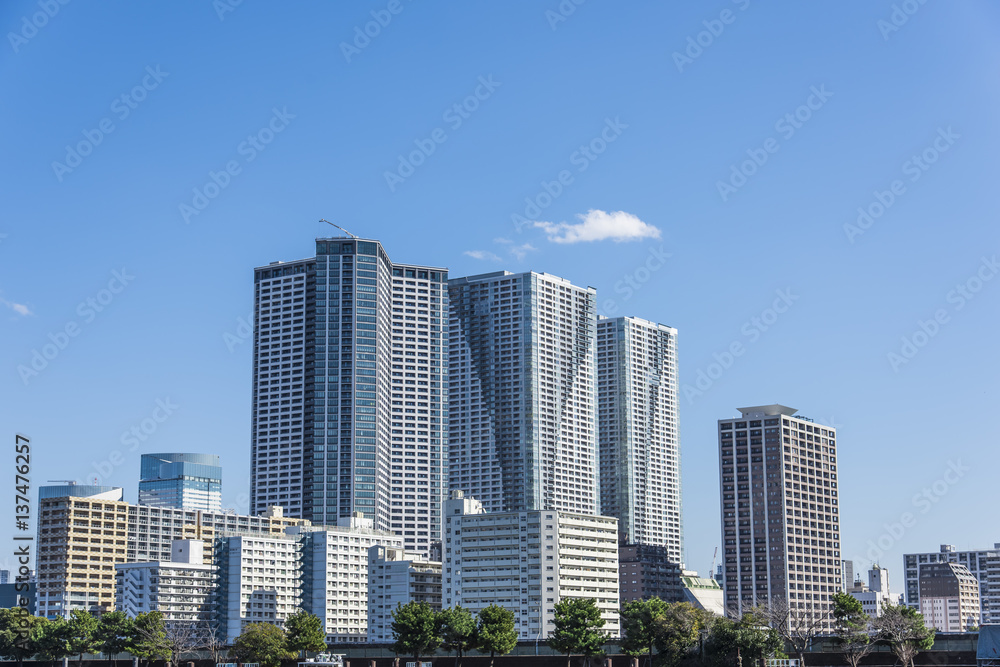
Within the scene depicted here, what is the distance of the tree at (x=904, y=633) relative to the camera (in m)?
151

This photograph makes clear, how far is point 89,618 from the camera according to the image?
19112 centimetres

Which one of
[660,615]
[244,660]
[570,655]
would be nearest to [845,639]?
[660,615]

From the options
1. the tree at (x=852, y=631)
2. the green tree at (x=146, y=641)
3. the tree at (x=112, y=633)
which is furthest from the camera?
the tree at (x=112, y=633)

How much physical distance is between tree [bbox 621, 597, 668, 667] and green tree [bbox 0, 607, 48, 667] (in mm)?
89717

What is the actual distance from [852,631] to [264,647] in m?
78.1

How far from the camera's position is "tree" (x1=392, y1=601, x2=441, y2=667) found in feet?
557

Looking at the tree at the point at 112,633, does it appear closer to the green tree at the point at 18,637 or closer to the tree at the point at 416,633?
the green tree at the point at 18,637

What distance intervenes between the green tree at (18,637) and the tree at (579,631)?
80477 millimetres

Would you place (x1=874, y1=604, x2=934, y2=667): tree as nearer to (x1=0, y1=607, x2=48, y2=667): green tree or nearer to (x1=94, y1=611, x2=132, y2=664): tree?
(x1=94, y1=611, x2=132, y2=664): tree

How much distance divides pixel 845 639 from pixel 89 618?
363 ft

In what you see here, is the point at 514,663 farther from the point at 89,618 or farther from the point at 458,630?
the point at 89,618

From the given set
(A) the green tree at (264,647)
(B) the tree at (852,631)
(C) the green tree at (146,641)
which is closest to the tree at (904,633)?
(B) the tree at (852,631)

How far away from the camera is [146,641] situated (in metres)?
184

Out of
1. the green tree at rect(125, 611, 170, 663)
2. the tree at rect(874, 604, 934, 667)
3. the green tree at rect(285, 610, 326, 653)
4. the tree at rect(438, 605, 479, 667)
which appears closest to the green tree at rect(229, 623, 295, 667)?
the green tree at rect(285, 610, 326, 653)
